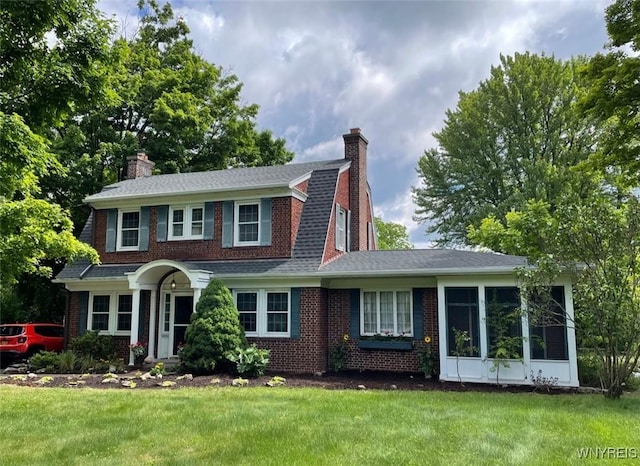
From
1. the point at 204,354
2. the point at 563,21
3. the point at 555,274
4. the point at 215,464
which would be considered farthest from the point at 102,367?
the point at 563,21

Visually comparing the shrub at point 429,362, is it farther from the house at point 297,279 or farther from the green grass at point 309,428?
the green grass at point 309,428

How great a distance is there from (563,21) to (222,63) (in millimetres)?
23847

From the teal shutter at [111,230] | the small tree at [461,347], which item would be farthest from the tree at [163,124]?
the small tree at [461,347]

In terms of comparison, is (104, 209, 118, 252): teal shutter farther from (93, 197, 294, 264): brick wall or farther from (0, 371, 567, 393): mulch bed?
(0, 371, 567, 393): mulch bed

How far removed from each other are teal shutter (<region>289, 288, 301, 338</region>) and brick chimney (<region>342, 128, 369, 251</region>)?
391 centimetres

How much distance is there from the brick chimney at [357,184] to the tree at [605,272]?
801 cm

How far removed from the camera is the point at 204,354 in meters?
13.6

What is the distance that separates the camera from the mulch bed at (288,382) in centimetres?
1207

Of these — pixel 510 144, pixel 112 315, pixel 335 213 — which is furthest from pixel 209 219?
pixel 510 144

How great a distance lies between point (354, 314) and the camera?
14.8 metres

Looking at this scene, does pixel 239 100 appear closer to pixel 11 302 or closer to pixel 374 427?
pixel 11 302

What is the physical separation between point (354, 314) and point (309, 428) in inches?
295

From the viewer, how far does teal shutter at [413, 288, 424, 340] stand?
14.0 m

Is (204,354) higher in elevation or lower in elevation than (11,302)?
lower
